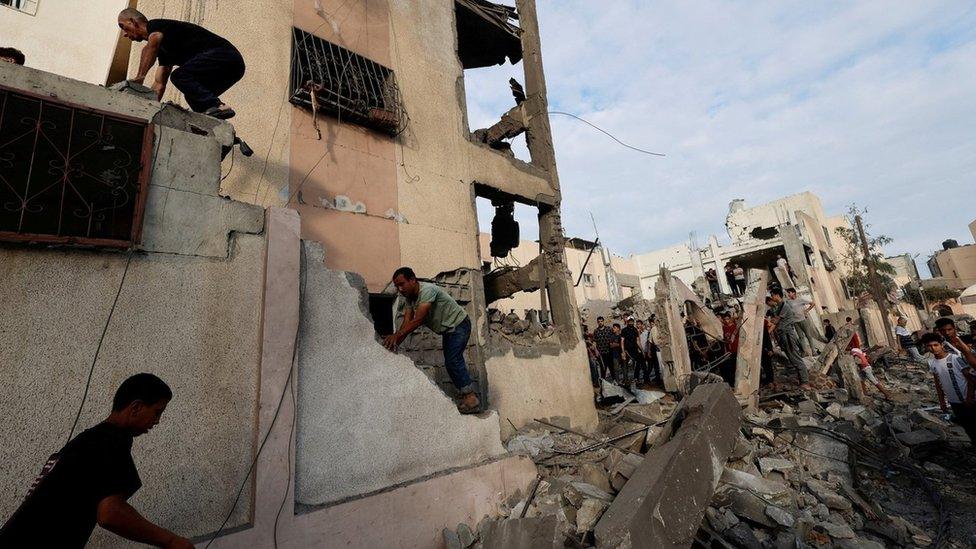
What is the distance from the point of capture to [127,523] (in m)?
1.60

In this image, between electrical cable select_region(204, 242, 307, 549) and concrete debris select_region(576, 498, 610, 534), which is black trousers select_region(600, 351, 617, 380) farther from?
electrical cable select_region(204, 242, 307, 549)

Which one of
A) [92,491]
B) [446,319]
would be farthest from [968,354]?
[92,491]

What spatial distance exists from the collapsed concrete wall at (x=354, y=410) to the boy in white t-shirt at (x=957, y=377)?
5.05 m

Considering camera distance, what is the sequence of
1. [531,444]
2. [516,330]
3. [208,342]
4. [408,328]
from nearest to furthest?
[208,342] < [408,328] < [531,444] < [516,330]

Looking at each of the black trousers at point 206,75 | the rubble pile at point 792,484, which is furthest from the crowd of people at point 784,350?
the black trousers at point 206,75

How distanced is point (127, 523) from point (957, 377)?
689 cm

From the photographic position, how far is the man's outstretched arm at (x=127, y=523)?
1578 millimetres

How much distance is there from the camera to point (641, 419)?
6273mm

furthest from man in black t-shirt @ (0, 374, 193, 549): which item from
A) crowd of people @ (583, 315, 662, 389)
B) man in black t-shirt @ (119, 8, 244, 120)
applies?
crowd of people @ (583, 315, 662, 389)

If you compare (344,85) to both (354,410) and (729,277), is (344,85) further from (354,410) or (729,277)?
(729,277)

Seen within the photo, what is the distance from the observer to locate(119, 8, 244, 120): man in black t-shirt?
11.4 feet

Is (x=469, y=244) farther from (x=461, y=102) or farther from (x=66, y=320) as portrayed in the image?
(x=66, y=320)

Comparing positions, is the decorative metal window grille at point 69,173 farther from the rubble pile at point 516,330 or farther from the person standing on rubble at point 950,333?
the person standing on rubble at point 950,333

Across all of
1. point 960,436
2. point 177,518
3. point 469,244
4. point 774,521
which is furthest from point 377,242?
point 960,436
